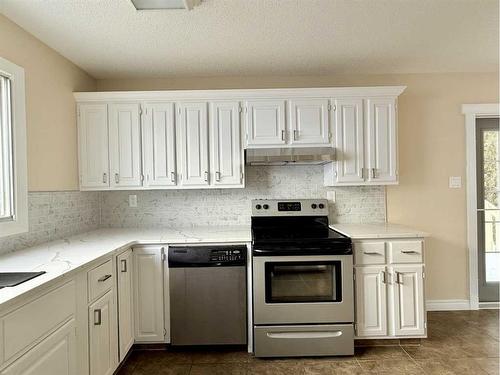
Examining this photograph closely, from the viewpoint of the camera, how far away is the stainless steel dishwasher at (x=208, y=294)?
2.58m

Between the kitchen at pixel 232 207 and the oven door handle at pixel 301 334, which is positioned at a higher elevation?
the kitchen at pixel 232 207

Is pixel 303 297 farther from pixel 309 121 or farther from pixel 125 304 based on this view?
pixel 309 121

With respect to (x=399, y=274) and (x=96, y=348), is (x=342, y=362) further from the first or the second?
(x=96, y=348)

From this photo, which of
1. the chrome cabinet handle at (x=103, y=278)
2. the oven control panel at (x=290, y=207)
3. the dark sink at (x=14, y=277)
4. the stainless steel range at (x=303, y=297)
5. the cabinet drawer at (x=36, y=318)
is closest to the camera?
the cabinet drawer at (x=36, y=318)

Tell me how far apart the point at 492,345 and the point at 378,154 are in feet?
5.78

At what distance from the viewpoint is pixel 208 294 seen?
2.58 metres

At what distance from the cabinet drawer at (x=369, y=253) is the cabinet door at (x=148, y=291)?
59.8 inches

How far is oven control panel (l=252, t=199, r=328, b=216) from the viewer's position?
3.22 m

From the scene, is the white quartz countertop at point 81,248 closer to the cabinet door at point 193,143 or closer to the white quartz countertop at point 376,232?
the cabinet door at point 193,143

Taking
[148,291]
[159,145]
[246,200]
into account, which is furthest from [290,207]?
[148,291]

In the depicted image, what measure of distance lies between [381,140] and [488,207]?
146 centimetres

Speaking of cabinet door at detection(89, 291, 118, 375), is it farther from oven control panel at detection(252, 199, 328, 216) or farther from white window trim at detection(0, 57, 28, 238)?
oven control panel at detection(252, 199, 328, 216)

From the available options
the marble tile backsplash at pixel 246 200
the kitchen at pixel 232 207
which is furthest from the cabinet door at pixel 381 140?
the marble tile backsplash at pixel 246 200

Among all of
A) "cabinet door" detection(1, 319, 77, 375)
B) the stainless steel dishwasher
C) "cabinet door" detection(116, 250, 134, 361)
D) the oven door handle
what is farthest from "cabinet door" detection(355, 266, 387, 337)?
"cabinet door" detection(1, 319, 77, 375)
